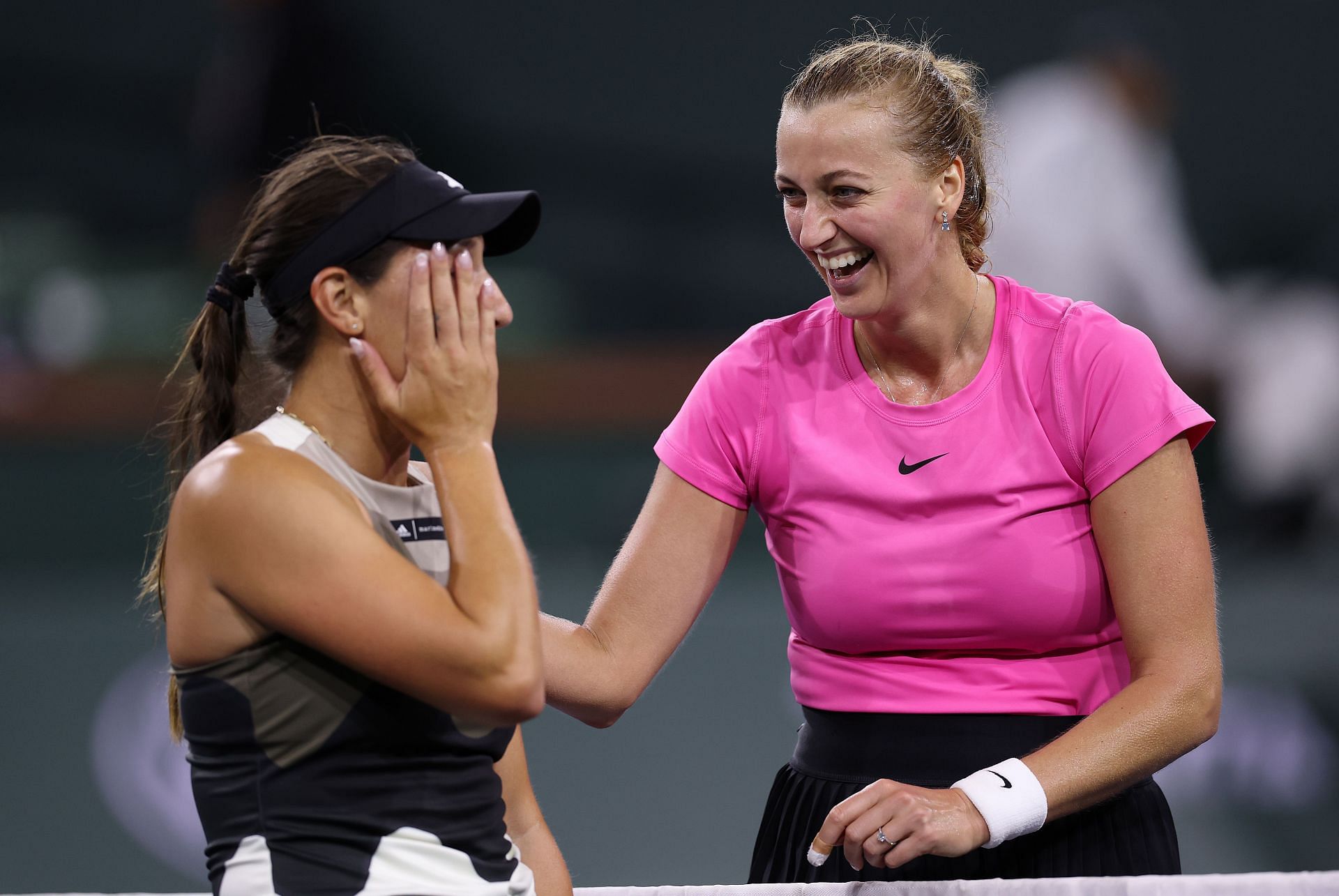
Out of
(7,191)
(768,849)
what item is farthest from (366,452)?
(7,191)

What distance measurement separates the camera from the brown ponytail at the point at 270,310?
1.53 m

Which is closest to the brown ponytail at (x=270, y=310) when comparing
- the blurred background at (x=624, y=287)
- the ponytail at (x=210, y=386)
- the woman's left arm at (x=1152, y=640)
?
the ponytail at (x=210, y=386)

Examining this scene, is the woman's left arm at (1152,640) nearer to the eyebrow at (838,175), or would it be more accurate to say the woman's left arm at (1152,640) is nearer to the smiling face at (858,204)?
the smiling face at (858,204)

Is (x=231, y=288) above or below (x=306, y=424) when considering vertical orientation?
above

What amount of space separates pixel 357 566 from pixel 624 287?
5.56m

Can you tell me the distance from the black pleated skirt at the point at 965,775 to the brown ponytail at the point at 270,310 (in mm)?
792

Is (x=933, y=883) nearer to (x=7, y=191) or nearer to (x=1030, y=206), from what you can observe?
(x=1030, y=206)

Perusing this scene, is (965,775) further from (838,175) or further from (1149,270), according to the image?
(1149,270)

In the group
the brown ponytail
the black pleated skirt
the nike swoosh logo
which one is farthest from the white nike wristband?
the brown ponytail

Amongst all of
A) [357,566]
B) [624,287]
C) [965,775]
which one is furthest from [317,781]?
[624,287]

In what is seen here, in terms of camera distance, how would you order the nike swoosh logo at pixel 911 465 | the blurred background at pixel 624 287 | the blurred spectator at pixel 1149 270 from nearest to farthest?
the nike swoosh logo at pixel 911 465 < the blurred background at pixel 624 287 < the blurred spectator at pixel 1149 270

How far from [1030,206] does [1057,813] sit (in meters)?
3.43

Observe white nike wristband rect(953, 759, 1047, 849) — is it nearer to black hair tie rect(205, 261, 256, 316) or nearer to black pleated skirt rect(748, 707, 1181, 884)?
black pleated skirt rect(748, 707, 1181, 884)

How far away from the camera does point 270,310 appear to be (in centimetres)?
158
